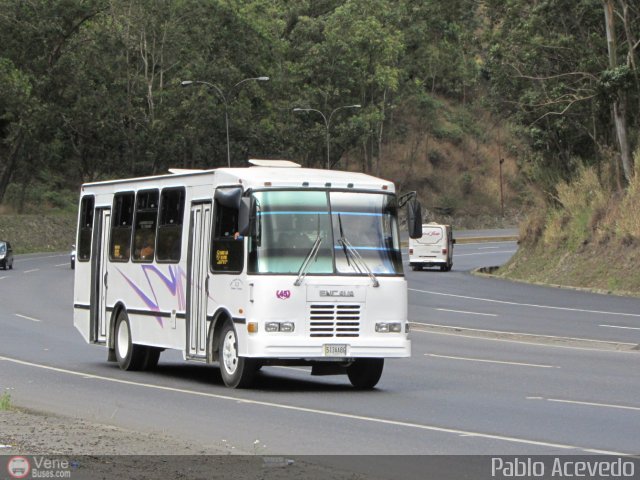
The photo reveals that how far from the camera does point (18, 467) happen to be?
9711mm

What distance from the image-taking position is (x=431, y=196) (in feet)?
370

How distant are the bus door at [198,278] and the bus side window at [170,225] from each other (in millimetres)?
458

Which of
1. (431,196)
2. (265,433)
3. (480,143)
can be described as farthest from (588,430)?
(480,143)

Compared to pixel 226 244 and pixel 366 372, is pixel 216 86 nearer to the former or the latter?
pixel 226 244

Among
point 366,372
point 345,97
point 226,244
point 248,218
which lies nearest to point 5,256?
point 345,97

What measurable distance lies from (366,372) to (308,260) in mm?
1834

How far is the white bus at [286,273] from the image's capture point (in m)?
17.1

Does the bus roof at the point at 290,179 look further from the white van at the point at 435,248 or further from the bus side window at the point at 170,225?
the white van at the point at 435,248

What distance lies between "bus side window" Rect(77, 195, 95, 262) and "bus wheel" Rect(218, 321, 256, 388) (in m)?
5.61

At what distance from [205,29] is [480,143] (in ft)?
131

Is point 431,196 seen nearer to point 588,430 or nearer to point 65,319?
point 65,319

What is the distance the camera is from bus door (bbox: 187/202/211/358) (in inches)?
725

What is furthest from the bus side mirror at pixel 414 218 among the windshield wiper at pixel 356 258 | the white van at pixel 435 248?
the white van at pixel 435 248

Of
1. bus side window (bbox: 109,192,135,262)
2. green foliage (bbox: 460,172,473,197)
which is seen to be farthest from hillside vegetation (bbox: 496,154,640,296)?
green foliage (bbox: 460,172,473,197)
